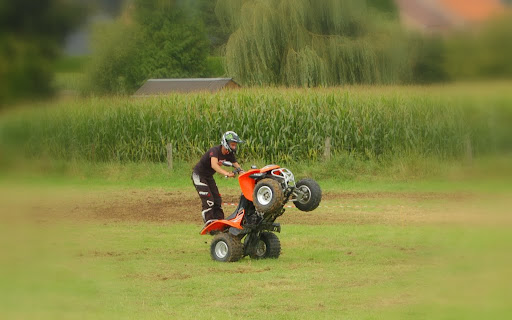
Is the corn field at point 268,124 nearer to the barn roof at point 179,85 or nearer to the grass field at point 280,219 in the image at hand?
the grass field at point 280,219

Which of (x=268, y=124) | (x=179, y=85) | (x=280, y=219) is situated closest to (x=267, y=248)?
(x=280, y=219)

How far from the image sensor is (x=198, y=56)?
5428 centimetres

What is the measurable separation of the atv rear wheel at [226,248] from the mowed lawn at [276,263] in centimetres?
18

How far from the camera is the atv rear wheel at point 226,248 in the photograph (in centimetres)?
1192

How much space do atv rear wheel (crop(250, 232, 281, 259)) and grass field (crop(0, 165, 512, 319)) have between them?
258mm

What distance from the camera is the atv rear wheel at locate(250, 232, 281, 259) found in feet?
40.9

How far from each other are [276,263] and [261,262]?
0.95 ft

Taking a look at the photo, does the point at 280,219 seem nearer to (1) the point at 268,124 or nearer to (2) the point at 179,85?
(1) the point at 268,124

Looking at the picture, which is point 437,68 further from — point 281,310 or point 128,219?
point 128,219

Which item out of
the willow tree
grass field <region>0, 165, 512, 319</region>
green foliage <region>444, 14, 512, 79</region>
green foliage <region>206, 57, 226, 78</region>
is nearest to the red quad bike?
grass field <region>0, 165, 512, 319</region>

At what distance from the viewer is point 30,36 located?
1.67m

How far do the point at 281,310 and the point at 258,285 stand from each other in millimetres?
1749

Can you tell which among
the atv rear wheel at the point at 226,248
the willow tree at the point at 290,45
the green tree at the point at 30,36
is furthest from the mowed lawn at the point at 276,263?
A: the willow tree at the point at 290,45

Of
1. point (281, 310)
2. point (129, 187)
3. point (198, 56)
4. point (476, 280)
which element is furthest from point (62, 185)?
point (198, 56)
